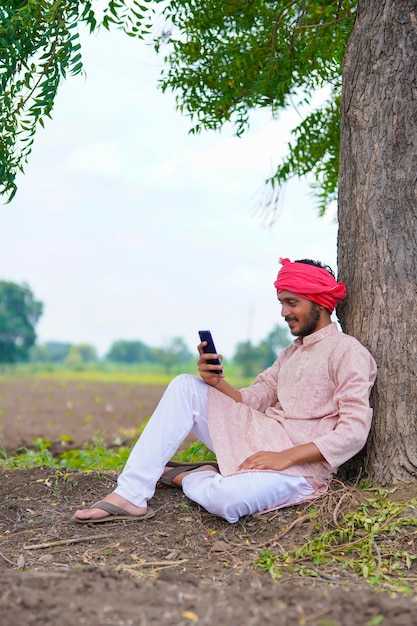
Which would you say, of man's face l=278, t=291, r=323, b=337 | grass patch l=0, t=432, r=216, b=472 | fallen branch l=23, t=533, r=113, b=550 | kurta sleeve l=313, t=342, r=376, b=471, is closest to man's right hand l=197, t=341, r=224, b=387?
man's face l=278, t=291, r=323, b=337

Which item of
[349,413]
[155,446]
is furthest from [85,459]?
[349,413]

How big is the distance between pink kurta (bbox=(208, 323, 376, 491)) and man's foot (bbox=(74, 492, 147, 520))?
585 millimetres

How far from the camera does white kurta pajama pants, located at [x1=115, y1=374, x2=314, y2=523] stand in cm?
438

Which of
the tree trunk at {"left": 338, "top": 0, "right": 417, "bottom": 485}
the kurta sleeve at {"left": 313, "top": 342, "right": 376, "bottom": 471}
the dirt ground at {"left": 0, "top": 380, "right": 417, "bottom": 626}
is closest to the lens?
the dirt ground at {"left": 0, "top": 380, "right": 417, "bottom": 626}

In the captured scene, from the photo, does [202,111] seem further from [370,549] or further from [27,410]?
[27,410]

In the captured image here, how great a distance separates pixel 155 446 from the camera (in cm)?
461

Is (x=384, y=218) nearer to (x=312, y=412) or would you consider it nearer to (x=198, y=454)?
(x=312, y=412)

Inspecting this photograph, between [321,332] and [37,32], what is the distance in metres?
2.58

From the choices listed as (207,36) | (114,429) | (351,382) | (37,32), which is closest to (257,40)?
(207,36)

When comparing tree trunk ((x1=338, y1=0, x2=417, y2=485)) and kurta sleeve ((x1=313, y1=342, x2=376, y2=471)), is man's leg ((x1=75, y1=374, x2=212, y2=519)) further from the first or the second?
tree trunk ((x1=338, y1=0, x2=417, y2=485))

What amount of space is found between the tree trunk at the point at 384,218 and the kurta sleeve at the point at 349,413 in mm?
358

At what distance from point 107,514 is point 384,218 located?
96.8 inches

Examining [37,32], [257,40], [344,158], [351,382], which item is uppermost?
[257,40]

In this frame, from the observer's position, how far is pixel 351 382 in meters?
4.38
